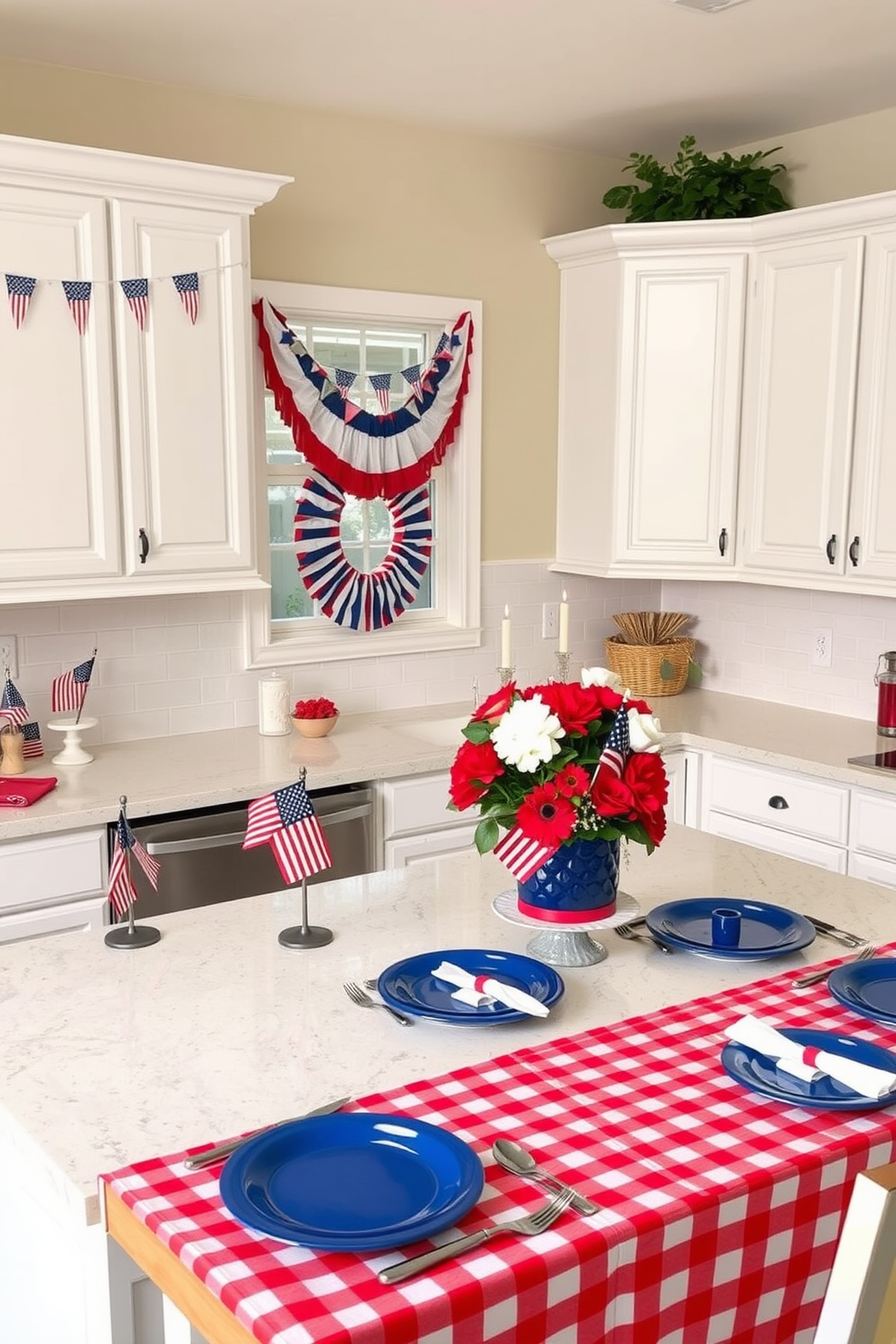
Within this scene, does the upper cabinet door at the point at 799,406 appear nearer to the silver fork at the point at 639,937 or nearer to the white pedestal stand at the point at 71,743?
the silver fork at the point at 639,937

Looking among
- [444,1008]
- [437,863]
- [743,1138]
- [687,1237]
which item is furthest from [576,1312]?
[437,863]

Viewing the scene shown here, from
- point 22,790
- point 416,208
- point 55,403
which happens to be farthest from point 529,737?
point 416,208

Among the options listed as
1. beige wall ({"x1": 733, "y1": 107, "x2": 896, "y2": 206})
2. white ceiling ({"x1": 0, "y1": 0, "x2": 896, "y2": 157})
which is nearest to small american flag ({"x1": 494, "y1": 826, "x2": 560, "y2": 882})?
white ceiling ({"x1": 0, "y1": 0, "x2": 896, "y2": 157})

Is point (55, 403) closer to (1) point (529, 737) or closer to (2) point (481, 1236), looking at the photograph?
(1) point (529, 737)

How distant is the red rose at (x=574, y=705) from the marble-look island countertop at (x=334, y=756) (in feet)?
4.85

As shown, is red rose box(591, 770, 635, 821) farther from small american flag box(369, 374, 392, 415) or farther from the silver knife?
small american flag box(369, 374, 392, 415)

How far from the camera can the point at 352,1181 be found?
4.41ft

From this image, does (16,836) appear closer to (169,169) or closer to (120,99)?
(169,169)

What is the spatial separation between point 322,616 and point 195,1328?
9.82 feet

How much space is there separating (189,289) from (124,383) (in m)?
0.30

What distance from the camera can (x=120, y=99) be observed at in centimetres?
349

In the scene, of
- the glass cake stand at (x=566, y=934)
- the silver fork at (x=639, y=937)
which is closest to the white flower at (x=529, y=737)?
the glass cake stand at (x=566, y=934)

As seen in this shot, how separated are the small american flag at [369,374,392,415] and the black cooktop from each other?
5.94ft

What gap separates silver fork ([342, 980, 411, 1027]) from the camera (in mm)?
1775
